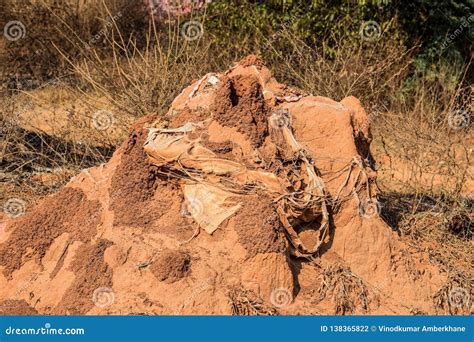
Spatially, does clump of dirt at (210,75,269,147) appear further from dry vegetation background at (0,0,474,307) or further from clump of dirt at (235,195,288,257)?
dry vegetation background at (0,0,474,307)

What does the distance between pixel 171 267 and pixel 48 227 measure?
3.82ft

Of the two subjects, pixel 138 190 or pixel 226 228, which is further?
pixel 138 190

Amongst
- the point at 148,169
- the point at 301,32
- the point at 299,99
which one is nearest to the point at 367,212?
the point at 299,99

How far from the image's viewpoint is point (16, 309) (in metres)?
5.45

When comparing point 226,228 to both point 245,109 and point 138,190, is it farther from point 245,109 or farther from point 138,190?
point 245,109

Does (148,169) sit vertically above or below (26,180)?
above

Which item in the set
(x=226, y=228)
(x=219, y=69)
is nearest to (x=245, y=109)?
(x=226, y=228)

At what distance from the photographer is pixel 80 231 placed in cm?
576

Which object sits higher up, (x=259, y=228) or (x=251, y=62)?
(x=251, y=62)

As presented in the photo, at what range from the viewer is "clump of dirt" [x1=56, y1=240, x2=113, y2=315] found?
5.27 metres

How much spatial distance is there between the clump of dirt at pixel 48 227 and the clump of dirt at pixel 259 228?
109cm

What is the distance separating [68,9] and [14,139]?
18.9ft

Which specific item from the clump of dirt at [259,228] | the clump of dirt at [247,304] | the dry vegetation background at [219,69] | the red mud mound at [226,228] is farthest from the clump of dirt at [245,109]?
the dry vegetation background at [219,69]

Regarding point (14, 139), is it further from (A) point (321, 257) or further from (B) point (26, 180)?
(A) point (321, 257)
